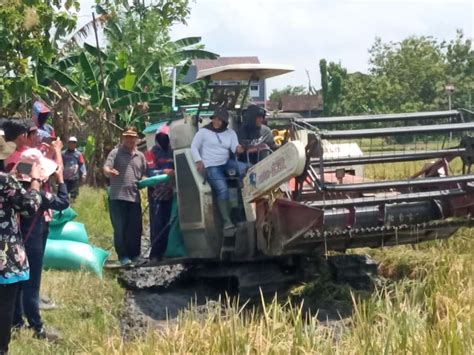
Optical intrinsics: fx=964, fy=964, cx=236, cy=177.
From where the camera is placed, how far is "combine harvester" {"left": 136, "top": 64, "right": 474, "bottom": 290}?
8805 mm

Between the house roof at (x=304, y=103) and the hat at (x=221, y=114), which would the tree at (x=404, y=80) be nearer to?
the house roof at (x=304, y=103)

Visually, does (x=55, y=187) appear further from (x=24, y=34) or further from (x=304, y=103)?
(x=304, y=103)

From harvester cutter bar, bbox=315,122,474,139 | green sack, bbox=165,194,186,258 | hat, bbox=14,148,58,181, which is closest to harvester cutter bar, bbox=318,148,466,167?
harvester cutter bar, bbox=315,122,474,139

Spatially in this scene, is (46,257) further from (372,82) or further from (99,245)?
(372,82)

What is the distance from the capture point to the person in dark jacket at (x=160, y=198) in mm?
10789

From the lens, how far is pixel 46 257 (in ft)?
33.8

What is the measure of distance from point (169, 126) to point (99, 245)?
9.76 feet

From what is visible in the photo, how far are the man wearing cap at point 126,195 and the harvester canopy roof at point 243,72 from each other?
137cm

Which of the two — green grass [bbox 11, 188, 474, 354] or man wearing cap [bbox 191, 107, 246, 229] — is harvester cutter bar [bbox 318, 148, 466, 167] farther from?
man wearing cap [bbox 191, 107, 246, 229]

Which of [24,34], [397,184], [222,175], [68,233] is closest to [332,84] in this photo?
[24,34]

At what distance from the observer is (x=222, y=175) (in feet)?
32.0

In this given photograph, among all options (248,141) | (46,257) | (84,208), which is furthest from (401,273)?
(84,208)

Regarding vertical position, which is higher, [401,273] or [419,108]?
[419,108]

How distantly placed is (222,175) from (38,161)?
306 cm
